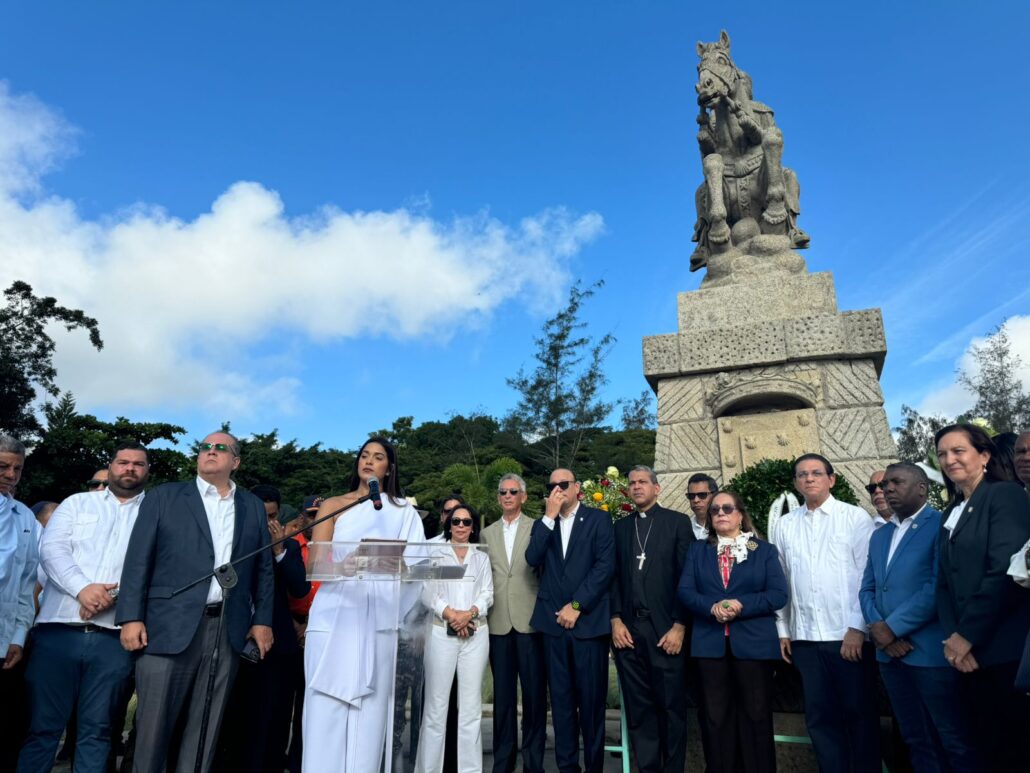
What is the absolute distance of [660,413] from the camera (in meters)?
6.97

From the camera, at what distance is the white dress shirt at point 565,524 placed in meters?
4.28

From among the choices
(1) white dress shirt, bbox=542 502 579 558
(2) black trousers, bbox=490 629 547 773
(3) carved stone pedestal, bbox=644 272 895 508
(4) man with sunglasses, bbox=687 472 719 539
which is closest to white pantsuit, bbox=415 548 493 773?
(2) black trousers, bbox=490 629 547 773

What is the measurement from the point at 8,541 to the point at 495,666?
2680 millimetres

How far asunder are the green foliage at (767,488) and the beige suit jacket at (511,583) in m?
1.54

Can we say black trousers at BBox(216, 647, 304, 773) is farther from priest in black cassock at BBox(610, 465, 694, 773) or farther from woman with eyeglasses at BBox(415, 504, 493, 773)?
priest in black cassock at BBox(610, 465, 694, 773)

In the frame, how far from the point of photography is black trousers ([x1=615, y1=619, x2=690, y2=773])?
3.78m

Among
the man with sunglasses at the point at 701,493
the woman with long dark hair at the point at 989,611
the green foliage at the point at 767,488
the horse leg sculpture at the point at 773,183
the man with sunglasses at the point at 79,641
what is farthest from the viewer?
the horse leg sculpture at the point at 773,183

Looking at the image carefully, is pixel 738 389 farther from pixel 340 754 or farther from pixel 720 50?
pixel 340 754

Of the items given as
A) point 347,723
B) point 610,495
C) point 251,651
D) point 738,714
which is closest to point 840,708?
point 738,714

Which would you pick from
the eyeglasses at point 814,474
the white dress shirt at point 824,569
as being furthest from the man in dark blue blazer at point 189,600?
the eyeglasses at point 814,474

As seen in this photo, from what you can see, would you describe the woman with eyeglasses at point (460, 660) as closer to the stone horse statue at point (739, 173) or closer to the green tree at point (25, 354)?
the stone horse statue at point (739, 173)

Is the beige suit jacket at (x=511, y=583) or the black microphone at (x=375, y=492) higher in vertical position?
the black microphone at (x=375, y=492)

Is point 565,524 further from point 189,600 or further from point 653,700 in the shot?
point 189,600

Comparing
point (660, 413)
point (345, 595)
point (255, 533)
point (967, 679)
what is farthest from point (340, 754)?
point (660, 413)
